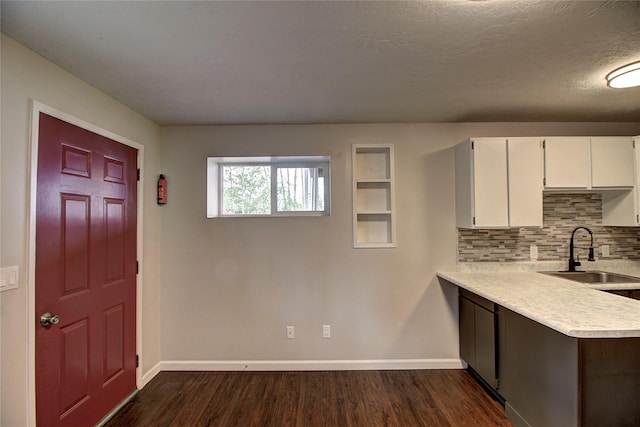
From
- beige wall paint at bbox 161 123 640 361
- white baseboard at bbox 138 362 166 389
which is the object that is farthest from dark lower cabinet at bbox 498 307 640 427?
white baseboard at bbox 138 362 166 389

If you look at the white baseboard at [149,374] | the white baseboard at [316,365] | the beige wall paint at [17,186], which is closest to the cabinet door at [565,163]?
the white baseboard at [316,365]

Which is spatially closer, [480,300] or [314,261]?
[480,300]

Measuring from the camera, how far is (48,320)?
1731 millimetres

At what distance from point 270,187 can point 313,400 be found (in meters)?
1.98

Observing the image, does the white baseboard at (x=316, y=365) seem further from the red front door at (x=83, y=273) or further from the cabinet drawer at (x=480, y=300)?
the cabinet drawer at (x=480, y=300)

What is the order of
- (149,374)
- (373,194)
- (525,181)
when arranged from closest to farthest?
(525,181)
(149,374)
(373,194)

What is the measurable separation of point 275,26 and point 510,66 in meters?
1.48

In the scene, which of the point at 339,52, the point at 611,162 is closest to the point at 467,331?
the point at 611,162

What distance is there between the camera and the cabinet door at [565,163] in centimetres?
267

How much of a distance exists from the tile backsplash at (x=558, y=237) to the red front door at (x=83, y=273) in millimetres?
3026

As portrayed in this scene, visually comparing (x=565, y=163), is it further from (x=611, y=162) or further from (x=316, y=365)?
(x=316, y=365)

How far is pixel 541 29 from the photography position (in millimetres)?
1525

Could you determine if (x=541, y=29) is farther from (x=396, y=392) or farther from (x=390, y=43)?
(x=396, y=392)

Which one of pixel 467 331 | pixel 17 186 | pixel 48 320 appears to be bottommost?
pixel 467 331
